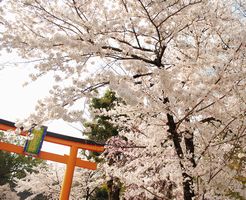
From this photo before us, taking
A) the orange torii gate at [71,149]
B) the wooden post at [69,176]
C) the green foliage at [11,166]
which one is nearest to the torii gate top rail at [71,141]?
the orange torii gate at [71,149]

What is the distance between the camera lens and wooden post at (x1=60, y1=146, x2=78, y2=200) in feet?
34.5

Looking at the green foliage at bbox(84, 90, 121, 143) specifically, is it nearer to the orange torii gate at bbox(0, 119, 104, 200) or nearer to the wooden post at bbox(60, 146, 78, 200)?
the orange torii gate at bbox(0, 119, 104, 200)

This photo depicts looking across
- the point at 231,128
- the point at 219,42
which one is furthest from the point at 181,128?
the point at 219,42

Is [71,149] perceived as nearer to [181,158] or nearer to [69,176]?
[69,176]

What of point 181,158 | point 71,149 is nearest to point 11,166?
point 71,149

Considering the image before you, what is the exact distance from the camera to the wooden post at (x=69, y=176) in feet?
34.5

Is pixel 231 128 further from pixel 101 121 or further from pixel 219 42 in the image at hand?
pixel 101 121

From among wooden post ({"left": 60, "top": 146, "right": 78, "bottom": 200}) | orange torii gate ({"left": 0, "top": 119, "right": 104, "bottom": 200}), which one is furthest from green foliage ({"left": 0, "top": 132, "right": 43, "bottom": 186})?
wooden post ({"left": 60, "top": 146, "right": 78, "bottom": 200})

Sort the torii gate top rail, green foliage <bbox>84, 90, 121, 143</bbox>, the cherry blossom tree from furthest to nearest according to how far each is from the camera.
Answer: green foliage <bbox>84, 90, 121, 143</bbox>, the torii gate top rail, the cherry blossom tree

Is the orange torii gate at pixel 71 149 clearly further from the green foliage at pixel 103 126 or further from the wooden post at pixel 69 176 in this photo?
the green foliage at pixel 103 126

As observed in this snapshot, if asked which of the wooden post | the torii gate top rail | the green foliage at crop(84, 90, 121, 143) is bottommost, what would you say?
the wooden post

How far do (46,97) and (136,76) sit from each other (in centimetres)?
125

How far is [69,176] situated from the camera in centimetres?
1086

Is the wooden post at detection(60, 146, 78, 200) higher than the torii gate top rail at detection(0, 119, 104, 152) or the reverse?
the reverse
